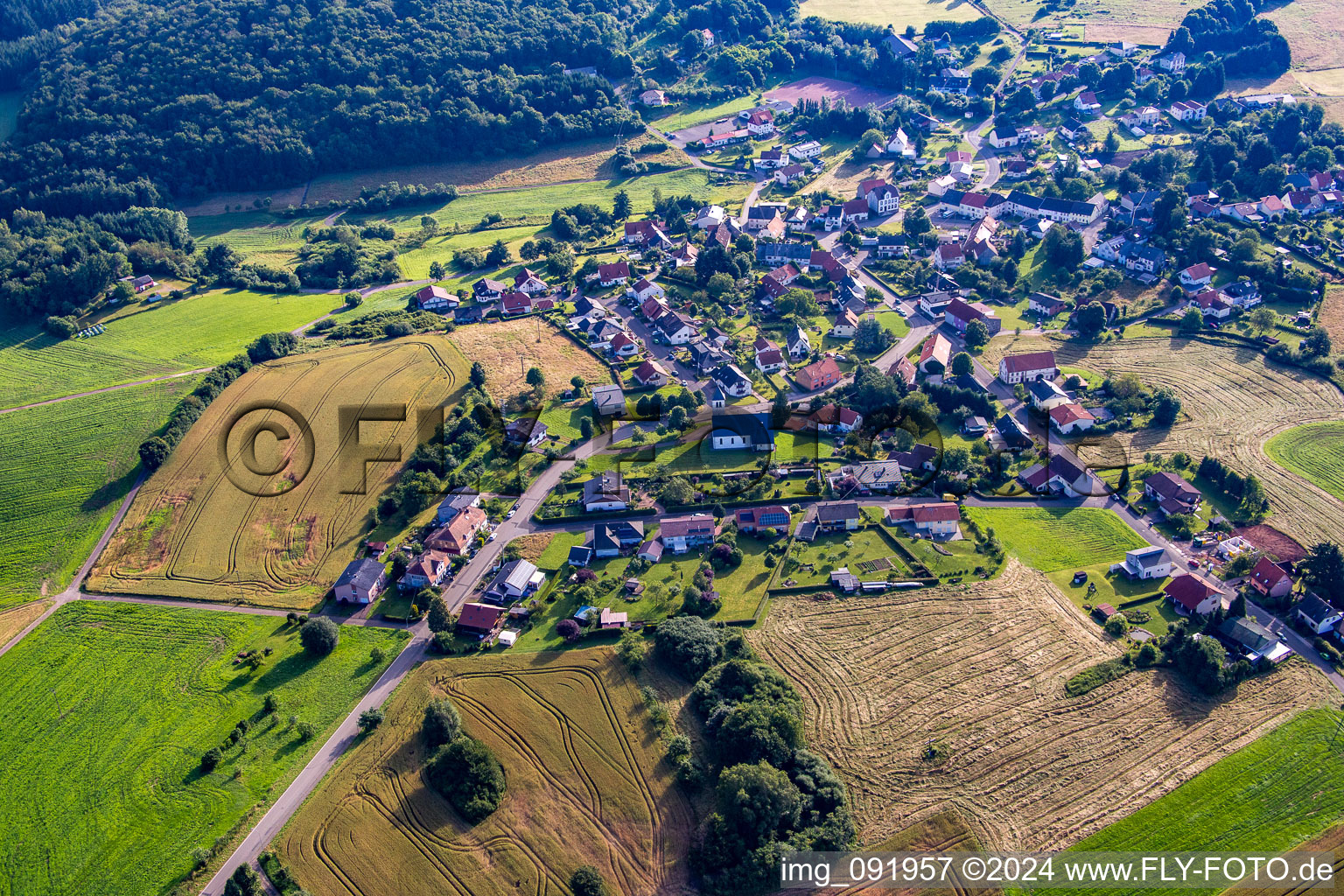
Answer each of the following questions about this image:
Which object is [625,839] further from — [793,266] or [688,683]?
[793,266]

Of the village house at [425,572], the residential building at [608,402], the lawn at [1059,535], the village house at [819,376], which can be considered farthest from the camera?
the village house at [819,376]

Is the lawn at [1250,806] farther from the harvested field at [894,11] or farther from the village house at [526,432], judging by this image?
the harvested field at [894,11]

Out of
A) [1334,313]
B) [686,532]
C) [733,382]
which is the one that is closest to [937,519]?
[686,532]

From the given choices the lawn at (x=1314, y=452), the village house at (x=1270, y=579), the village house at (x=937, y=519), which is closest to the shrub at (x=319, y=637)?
the village house at (x=937, y=519)

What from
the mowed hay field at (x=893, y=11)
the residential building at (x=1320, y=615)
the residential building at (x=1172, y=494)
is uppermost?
the mowed hay field at (x=893, y=11)

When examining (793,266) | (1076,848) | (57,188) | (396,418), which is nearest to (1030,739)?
(1076,848)
